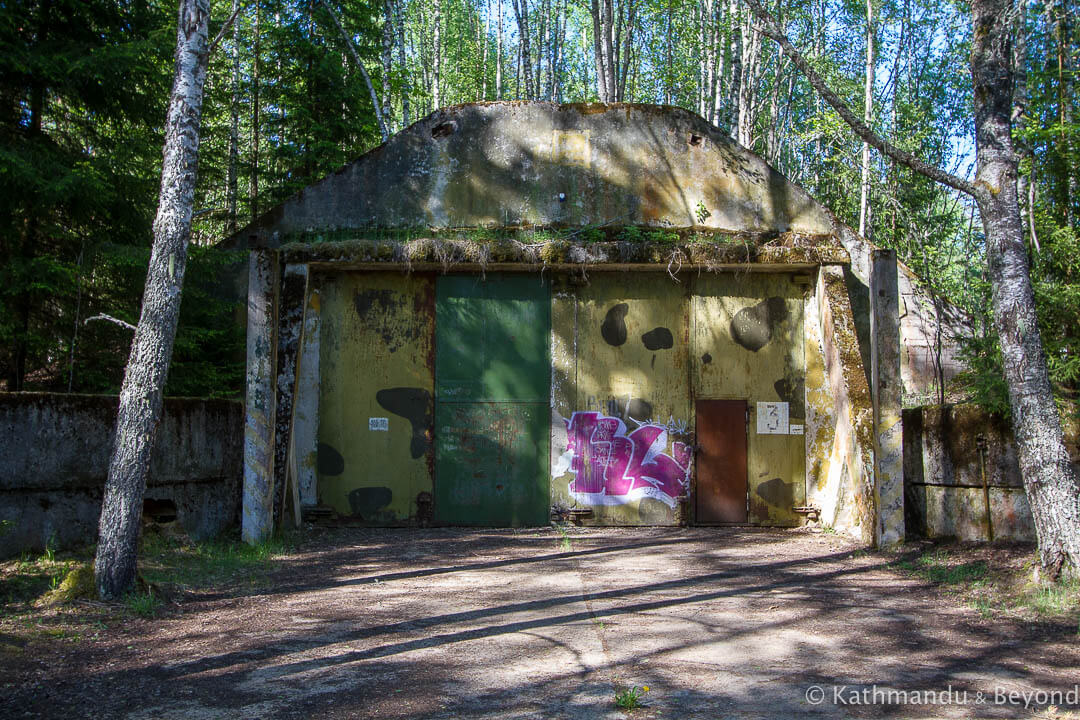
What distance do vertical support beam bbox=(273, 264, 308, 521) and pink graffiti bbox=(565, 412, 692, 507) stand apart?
380 cm

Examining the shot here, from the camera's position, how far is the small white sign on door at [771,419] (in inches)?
456

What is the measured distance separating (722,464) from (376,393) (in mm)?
4944

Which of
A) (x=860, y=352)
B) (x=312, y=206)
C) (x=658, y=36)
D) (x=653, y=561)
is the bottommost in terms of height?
(x=653, y=561)

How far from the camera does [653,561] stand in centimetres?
902

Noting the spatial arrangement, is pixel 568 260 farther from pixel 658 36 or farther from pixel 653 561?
pixel 658 36

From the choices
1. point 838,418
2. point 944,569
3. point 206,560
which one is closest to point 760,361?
point 838,418

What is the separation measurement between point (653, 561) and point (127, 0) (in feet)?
31.7

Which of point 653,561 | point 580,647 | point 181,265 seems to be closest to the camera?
point 580,647

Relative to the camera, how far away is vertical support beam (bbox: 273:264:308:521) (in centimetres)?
1020

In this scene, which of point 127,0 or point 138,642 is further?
point 127,0

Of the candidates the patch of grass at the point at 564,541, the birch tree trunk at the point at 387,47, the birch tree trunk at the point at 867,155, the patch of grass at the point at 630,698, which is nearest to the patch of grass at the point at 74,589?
the patch of grass at the point at 630,698

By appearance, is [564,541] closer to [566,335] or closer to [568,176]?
[566,335]

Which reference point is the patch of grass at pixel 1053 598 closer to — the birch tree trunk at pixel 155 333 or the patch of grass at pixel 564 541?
the patch of grass at pixel 564 541

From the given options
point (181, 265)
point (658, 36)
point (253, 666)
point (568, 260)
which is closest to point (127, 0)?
point (181, 265)
